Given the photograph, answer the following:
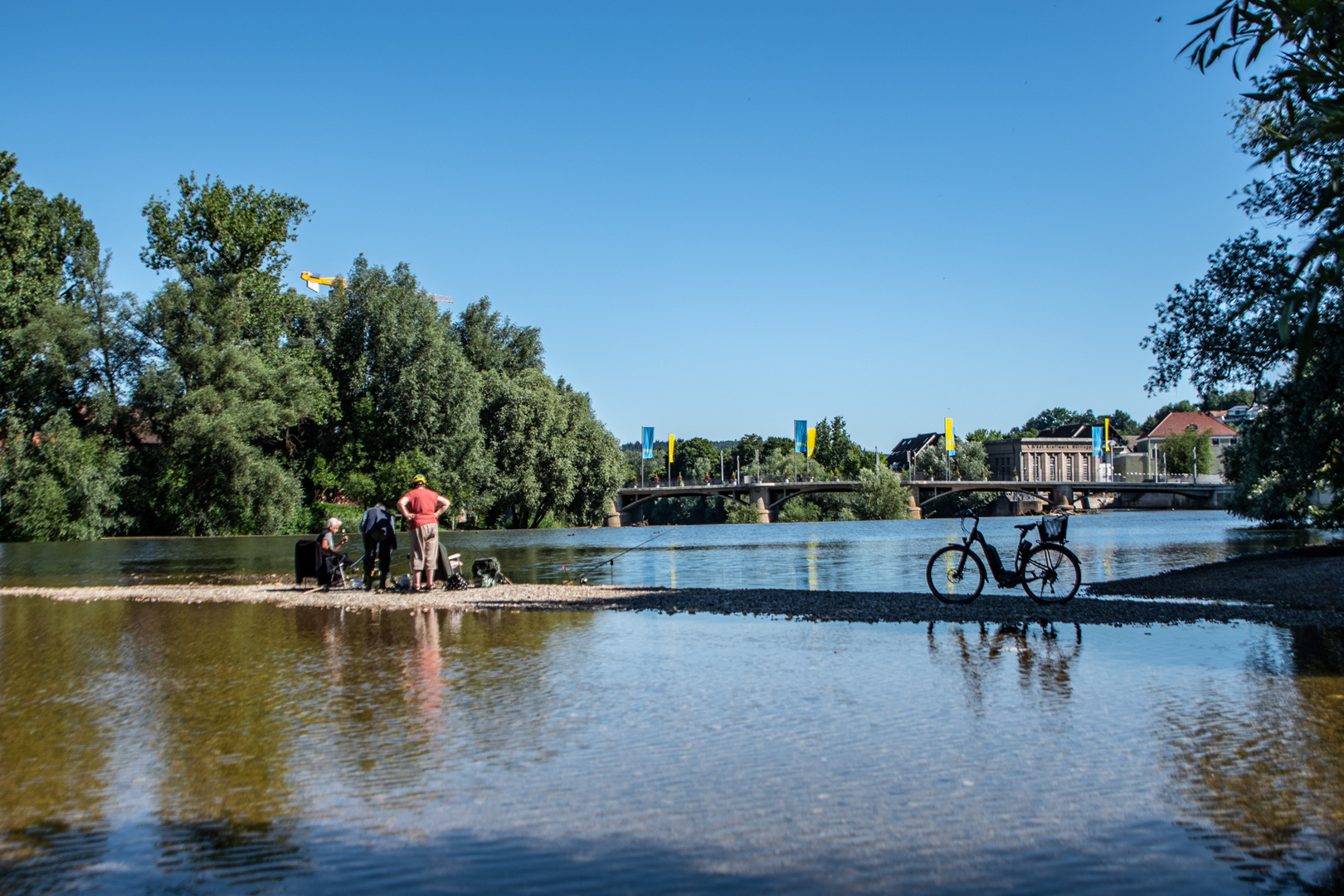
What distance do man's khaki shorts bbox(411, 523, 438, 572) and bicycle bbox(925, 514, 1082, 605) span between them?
8822 millimetres

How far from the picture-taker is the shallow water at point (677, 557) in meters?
25.7

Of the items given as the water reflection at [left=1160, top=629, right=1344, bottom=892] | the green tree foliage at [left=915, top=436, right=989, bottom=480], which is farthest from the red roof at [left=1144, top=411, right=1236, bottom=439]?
the water reflection at [left=1160, top=629, right=1344, bottom=892]

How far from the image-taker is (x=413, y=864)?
4602mm

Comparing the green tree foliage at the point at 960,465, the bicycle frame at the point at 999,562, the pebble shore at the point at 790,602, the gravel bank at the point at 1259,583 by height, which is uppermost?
the green tree foliage at the point at 960,465

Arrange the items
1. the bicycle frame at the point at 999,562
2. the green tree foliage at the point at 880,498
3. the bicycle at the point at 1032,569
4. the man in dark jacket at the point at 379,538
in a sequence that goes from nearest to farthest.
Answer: the bicycle frame at the point at 999,562
the bicycle at the point at 1032,569
the man in dark jacket at the point at 379,538
the green tree foliage at the point at 880,498

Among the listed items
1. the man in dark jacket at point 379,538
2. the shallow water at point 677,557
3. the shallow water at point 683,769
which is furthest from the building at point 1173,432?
the shallow water at point 683,769

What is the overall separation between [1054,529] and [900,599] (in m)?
2.64

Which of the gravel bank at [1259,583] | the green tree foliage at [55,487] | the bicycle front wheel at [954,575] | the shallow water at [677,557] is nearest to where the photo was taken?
the bicycle front wheel at [954,575]

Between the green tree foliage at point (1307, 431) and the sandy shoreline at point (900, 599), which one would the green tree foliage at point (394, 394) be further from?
the green tree foliage at point (1307, 431)

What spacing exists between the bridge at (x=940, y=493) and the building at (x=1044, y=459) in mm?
39066

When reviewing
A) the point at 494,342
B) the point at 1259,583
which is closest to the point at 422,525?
the point at 1259,583

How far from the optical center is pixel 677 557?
38.0 metres

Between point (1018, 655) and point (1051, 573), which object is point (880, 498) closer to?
point (1051, 573)

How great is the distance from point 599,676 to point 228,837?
4694 mm
